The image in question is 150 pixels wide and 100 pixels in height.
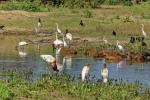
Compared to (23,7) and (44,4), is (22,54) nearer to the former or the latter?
(23,7)

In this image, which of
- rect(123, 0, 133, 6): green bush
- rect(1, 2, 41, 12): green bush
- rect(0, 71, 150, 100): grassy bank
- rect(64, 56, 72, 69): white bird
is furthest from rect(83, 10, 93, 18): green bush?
rect(0, 71, 150, 100): grassy bank

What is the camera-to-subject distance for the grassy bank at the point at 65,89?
17188 millimetres

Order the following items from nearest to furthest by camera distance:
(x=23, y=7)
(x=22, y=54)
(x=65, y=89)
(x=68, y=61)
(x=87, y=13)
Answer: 1. (x=65, y=89)
2. (x=68, y=61)
3. (x=22, y=54)
4. (x=87, y=13)
5. (x=23, y=7)

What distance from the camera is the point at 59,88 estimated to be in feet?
60.4

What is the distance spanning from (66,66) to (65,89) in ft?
24.1

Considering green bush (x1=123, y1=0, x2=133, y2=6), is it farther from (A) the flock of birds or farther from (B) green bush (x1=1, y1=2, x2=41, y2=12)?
(A) the flock of birds

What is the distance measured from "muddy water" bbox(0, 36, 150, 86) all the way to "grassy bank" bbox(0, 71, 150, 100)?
1.60m

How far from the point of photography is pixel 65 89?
59.9 ft

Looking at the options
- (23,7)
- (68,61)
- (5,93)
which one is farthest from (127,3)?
(5,93)

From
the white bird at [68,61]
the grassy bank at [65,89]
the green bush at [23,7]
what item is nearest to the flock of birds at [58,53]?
the grassy bank at [65,89]

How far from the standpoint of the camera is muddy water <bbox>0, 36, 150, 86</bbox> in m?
23.1

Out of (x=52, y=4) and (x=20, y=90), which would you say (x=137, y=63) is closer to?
(x=20, y=90)

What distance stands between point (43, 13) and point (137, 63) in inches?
741

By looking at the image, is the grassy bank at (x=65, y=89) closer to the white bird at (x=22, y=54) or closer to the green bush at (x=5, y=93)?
the green bush at (x=5, y=93)
